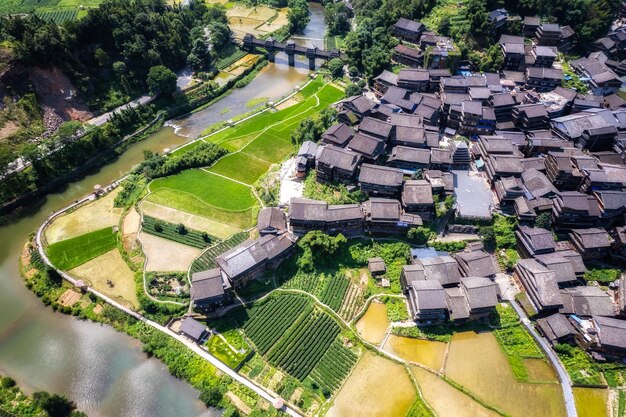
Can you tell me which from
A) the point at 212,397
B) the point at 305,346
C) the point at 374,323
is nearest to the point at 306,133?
the point at 374,323

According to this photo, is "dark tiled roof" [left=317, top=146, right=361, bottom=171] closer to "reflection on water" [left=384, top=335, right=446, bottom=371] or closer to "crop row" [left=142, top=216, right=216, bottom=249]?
"crop row" [left=142, top=216, right=216, bottom=249]

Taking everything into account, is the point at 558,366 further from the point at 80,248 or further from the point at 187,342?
the point at 80,248

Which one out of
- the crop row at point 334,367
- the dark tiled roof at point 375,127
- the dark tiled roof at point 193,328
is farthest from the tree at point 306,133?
the crop row at point 334,367

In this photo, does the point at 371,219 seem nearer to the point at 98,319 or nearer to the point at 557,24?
the point at 98,319

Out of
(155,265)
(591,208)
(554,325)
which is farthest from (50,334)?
(591,208)

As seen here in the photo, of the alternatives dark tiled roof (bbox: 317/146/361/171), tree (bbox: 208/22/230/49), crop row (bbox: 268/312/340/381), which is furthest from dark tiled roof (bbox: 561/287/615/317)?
tree (bbox: 208/22/230/49)

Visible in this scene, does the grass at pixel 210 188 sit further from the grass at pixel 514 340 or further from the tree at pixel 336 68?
the tree at pixel 336 68
